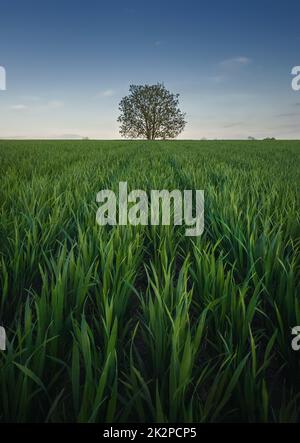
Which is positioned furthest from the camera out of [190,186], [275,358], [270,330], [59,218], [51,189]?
[190,186]

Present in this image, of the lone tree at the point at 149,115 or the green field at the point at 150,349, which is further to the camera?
the lone tree at the point at 149,115

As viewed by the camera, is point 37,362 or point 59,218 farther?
point 59,218

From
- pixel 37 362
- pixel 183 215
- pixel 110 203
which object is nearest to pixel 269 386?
pixel 37 362

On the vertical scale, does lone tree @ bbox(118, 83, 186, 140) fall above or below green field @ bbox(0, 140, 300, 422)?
above

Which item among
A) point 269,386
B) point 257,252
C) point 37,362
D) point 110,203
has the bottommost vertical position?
point 269,386

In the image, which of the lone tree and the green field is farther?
the lone tree

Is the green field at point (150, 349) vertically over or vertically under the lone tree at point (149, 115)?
under

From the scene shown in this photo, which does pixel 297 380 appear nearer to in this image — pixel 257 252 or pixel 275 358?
pixel 275 358

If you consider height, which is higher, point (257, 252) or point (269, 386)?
point (257, 252)

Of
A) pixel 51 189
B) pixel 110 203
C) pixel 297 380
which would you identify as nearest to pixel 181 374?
pixel 297 380

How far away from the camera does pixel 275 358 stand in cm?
112

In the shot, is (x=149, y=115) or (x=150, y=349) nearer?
(x=150, y=349)

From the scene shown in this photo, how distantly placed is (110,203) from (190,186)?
58.9 inches
